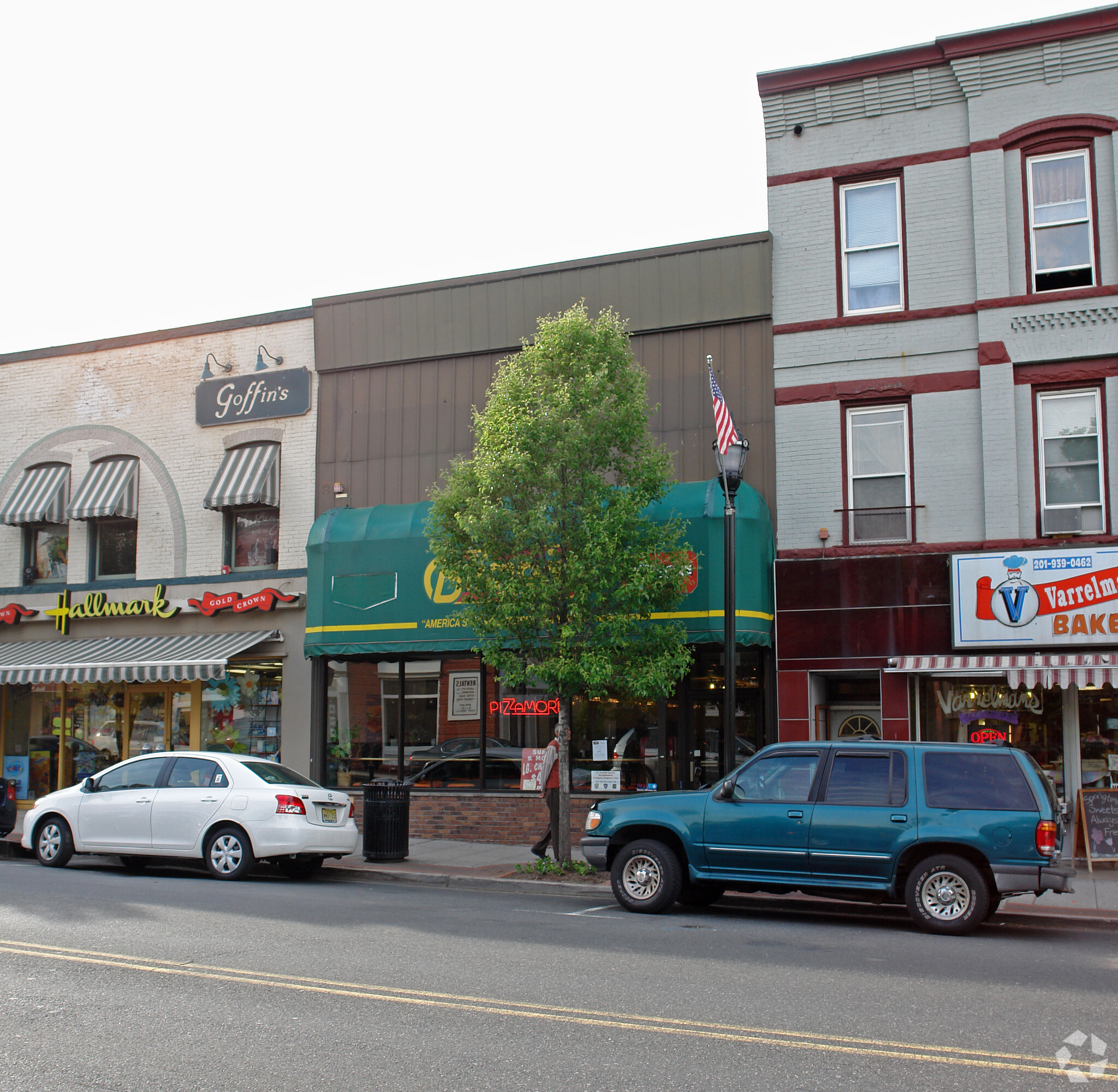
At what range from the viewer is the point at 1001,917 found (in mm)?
10906

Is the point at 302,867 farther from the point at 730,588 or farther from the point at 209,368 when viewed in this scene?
the point at 209,368

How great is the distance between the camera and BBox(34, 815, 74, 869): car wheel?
45.6ft

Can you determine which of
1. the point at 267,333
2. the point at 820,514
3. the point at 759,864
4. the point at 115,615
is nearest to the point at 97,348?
the point at 267,333

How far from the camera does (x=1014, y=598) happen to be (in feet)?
47.8

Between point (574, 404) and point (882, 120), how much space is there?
6908mm

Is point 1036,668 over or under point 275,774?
over

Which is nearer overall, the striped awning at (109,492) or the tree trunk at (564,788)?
the tree trunk at (564,788)

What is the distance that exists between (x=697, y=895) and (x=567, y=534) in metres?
4.35

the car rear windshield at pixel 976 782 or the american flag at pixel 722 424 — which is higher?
the american flag at pixel 722 424

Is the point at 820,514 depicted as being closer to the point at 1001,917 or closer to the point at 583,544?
the point at 583,544

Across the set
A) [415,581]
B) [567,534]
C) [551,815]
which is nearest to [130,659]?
[415,581]

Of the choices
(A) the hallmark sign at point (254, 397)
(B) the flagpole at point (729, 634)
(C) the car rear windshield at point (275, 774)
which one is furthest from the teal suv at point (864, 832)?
(A) the hallmark sign at point (254, 397)

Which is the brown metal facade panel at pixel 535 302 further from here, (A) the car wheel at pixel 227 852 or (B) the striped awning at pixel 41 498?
(A) the car wheel at pixel 227 852

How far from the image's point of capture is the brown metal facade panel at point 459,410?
16594 mm
